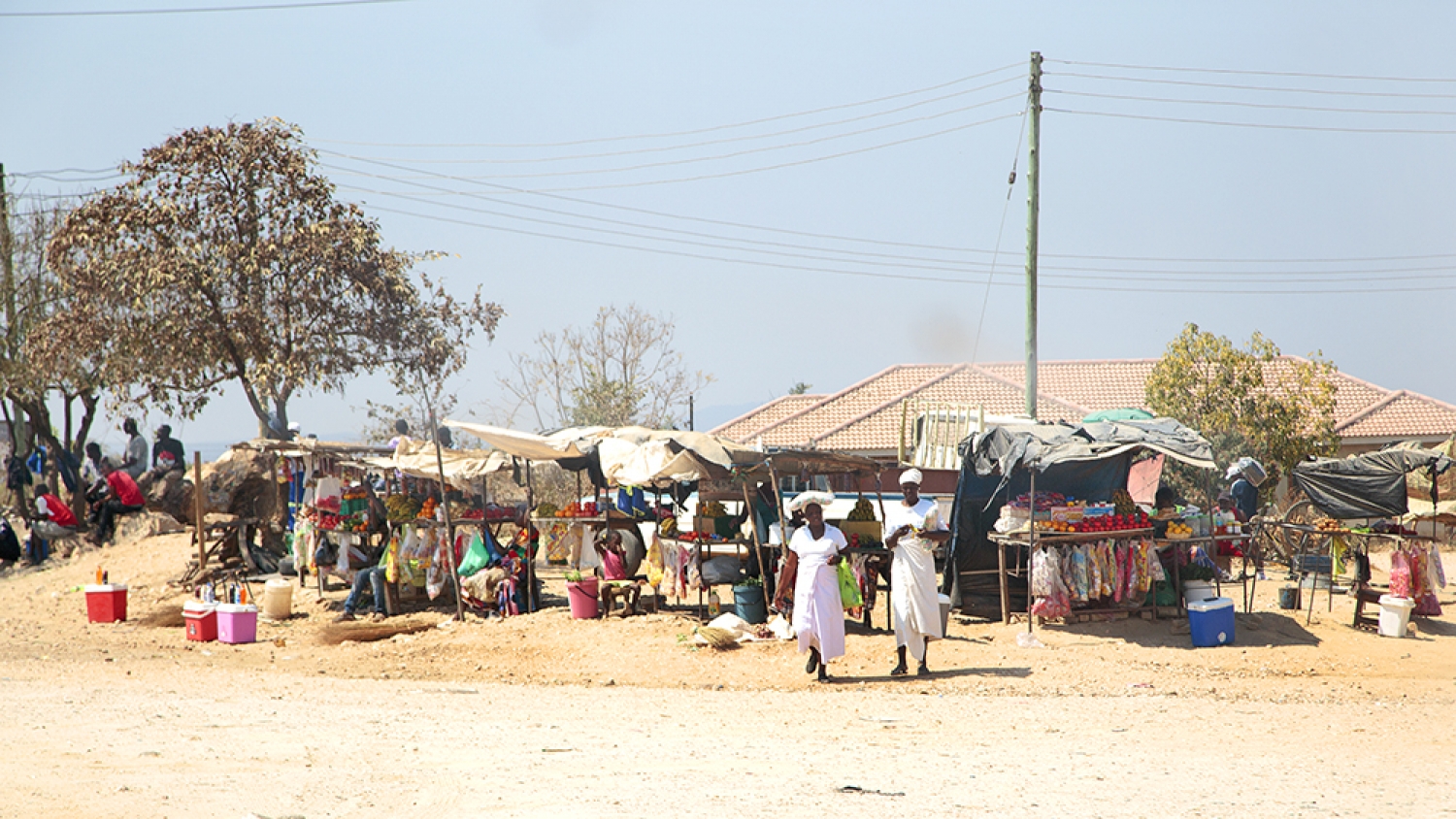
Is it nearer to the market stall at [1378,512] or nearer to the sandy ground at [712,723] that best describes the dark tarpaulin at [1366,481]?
the market stall at [1378,512]

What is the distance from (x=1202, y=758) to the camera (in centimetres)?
784

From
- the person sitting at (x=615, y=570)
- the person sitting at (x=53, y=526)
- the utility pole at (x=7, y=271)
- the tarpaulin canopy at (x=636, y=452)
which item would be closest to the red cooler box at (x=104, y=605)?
the tarpaulin canopy at (x=636, y=452)

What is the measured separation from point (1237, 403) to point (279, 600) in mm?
19020

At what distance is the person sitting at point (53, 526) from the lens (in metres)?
23.3

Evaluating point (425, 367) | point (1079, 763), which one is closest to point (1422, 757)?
point (1079, 763)

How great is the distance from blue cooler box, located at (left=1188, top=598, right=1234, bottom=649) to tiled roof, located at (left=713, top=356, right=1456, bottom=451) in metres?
19.5

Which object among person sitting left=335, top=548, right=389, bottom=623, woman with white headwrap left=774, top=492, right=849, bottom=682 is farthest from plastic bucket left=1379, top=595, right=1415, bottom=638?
person sitting left=335, top=548, right=389, bottom=623

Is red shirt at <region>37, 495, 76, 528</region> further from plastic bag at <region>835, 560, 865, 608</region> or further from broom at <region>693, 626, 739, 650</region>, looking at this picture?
plastic bag at <region>835, 560, 865, 608</region>

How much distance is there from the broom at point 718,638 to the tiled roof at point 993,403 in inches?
769

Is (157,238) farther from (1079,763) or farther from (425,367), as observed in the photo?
(1079,763)

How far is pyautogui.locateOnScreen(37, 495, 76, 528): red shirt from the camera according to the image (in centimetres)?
2361

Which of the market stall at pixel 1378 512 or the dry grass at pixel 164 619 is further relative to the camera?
the dry grass at pixel 164 619

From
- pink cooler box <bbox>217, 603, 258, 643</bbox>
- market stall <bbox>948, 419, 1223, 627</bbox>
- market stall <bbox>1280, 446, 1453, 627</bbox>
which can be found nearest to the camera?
market stall <bbox>948, 419, 1223, 627</bbox>

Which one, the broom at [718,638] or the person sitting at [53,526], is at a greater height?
the person sitting at [53,526]
